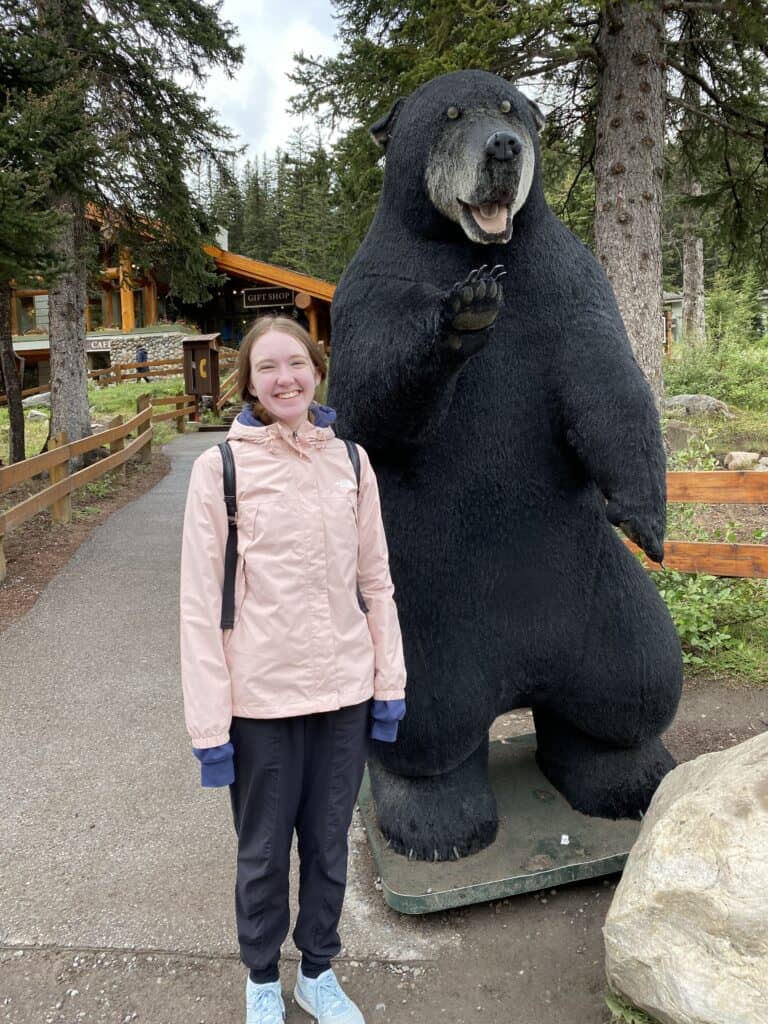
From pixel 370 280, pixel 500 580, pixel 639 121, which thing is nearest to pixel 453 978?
pixel 500 580

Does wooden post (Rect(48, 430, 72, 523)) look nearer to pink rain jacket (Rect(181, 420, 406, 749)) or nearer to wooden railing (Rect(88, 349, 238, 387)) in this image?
pink rain jacket (Rect(181, 420, 406, 749))

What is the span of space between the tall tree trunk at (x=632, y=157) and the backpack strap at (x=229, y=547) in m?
4.63

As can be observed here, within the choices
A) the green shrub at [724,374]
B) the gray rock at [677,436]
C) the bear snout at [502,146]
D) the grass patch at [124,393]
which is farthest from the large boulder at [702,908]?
the grass patch at [124,393]

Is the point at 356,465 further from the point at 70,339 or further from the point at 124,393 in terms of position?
the point at 124,393

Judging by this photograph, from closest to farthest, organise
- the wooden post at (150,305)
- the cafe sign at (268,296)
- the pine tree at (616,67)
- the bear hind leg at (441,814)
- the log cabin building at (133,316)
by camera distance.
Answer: the bear hind leg at (441,814) < the pine tree at (616,67) < the cafe sign at (268,296) < the log cabin building at (133,316) < the wooden post at (150,305)

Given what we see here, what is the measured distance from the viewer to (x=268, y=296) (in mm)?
20641

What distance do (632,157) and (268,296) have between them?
15877mm

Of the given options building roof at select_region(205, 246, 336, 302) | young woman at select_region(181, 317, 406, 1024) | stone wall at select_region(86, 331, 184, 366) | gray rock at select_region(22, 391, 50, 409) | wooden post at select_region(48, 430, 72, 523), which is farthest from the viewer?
stone wall at select_region(86, 331, 184, 366)

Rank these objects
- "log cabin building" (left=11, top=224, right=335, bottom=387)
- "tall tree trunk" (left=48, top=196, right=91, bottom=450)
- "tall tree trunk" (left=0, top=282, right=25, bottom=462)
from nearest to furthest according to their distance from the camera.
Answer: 1. "tall tree trunk" (left=0, top=282, right=25, bottom=462)
2. "tall tree trunk" (left=48, top=196, right=91, bottom=450)
3. "log cabin building" (left=11, top=224, right=335, bottom=387)

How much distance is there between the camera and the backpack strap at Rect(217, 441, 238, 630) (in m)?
1.65

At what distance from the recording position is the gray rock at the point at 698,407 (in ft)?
35.8

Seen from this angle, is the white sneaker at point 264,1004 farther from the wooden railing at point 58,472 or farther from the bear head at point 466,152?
the wooden railing at point 58,472

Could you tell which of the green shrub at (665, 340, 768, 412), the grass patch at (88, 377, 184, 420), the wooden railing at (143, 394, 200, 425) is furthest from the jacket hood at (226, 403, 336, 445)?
the grass patch at (88, 377, 184, 420)

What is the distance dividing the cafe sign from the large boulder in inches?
779
